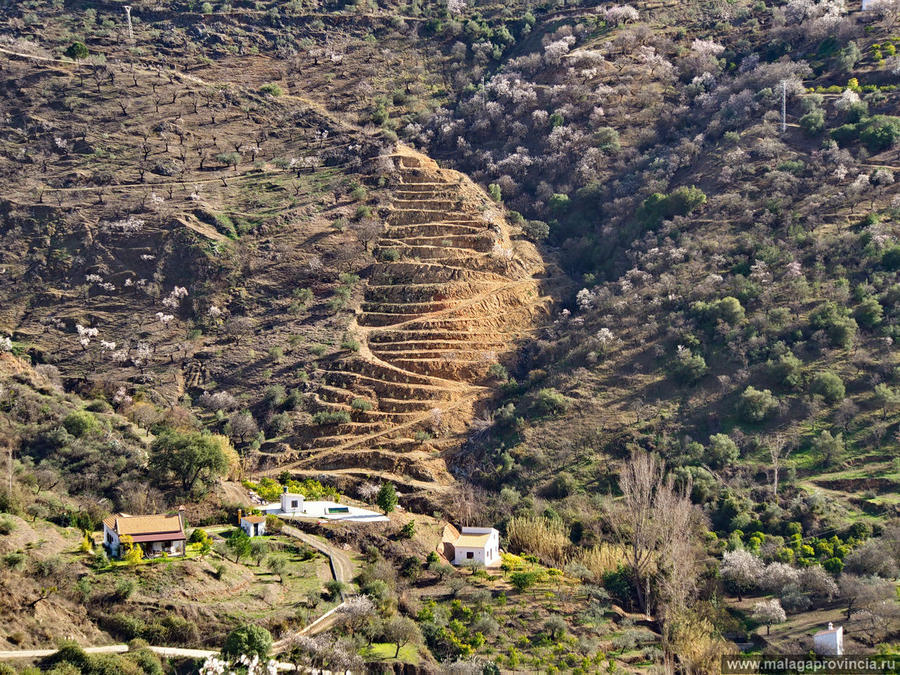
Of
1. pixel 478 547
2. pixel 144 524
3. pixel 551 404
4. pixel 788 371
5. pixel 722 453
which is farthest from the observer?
pixel 551 404

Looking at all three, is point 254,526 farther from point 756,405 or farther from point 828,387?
point 828,387

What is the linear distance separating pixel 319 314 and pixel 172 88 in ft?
77.9

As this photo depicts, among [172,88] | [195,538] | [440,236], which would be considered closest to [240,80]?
[172,88]

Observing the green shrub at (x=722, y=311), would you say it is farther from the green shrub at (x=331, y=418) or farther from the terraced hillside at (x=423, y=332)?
the green shrub at (x=331, y=418)

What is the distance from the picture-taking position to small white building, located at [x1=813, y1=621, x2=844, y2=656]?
121ft

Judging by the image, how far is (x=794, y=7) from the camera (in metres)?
74.0

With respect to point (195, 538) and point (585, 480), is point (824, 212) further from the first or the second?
point (195, 538)

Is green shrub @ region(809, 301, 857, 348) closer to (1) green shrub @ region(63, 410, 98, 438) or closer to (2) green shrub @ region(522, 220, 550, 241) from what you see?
(2) green shrub @ region(522, 220, 550, 241)

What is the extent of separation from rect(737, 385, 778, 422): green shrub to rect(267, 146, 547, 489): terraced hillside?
13.6m

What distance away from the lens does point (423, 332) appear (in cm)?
5847

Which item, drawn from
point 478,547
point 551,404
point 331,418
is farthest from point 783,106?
point 478,547

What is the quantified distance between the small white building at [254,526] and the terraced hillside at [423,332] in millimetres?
7046

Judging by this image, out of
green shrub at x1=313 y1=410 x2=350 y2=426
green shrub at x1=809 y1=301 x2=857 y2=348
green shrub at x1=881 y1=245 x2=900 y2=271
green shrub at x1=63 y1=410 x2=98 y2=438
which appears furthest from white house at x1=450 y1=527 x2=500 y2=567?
green shrub at x1=881 y1=245 x2=900 y2=271

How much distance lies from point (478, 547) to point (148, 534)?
44.3ft
